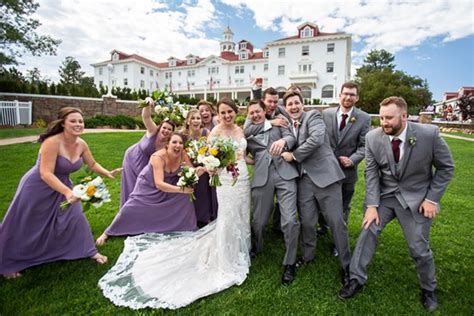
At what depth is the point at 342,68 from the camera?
40.5 m

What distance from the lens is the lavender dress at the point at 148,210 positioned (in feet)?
15.3

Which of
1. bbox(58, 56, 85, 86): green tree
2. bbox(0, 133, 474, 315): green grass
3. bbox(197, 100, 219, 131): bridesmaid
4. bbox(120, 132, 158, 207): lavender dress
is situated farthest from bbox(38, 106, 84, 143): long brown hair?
bbox(58, 56, 85, 86): green tree

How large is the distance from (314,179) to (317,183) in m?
0.07

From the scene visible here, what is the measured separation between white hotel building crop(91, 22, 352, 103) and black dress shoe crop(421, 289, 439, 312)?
36111mm

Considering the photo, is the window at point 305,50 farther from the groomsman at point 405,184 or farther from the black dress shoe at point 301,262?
the black dress shoe at point 301,262

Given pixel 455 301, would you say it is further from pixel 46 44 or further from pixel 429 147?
pixel 46 44

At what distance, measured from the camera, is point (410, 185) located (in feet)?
10.5

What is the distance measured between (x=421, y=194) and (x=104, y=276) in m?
4.01

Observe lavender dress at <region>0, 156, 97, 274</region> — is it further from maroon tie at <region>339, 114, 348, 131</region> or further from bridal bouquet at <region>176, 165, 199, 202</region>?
maroon tie at <region>339, 114, 348, 131</region>

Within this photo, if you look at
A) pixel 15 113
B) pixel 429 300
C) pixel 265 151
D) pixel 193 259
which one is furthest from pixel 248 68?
pixel 429 300

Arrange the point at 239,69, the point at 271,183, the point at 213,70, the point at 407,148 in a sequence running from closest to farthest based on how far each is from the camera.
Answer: the point at 407,148 → the point at 271,183 → the point at 239,69 → the point at 213,70

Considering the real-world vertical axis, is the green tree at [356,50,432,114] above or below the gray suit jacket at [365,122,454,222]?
above

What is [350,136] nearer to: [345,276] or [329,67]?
[345,276]

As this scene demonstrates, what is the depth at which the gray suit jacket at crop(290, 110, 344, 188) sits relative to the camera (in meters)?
3.58
